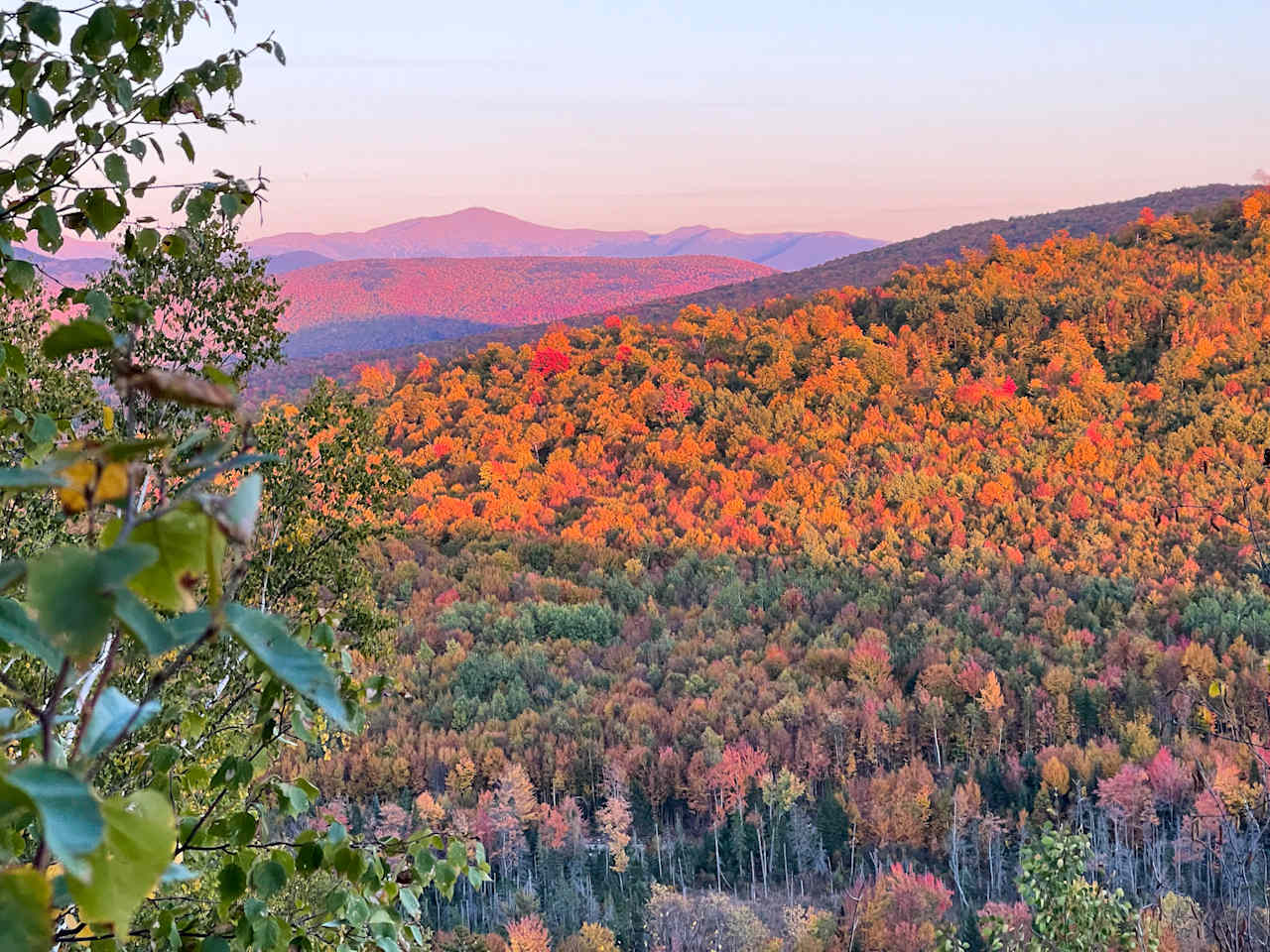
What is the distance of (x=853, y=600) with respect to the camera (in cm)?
2448

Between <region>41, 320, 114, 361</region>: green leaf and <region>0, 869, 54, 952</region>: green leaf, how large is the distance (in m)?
0.26

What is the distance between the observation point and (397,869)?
197 centimetres

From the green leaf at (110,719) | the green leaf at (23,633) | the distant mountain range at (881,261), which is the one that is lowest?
the green leaf at (110,719)

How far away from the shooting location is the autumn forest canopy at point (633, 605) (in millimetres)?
604

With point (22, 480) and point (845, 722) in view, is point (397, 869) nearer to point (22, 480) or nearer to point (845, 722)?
point (22, 480)

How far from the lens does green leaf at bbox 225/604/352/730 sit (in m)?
0.43

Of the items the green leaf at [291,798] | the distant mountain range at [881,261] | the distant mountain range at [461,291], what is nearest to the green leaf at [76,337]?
the green leaf at [291,798]

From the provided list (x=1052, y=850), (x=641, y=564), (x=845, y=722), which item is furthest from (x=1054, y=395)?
(x=1052, y=850)

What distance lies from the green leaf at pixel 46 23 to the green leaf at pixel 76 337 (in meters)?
1.16

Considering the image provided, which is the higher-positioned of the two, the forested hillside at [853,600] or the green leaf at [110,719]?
the green leaf at [110,719]

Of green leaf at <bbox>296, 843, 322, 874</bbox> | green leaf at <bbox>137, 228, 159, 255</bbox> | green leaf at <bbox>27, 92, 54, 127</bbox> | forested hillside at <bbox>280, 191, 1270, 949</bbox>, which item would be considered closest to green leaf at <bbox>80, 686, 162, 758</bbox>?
green leaf at <bbox>296, 843, 322, 874</bbox>

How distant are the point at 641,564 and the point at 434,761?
10.3 metres

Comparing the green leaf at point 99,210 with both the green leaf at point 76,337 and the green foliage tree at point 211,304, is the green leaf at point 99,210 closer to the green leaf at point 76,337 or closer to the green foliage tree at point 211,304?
the green leaf at point 76,337

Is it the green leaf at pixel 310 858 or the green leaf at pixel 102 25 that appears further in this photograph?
the green leaf at pixel 102 25
